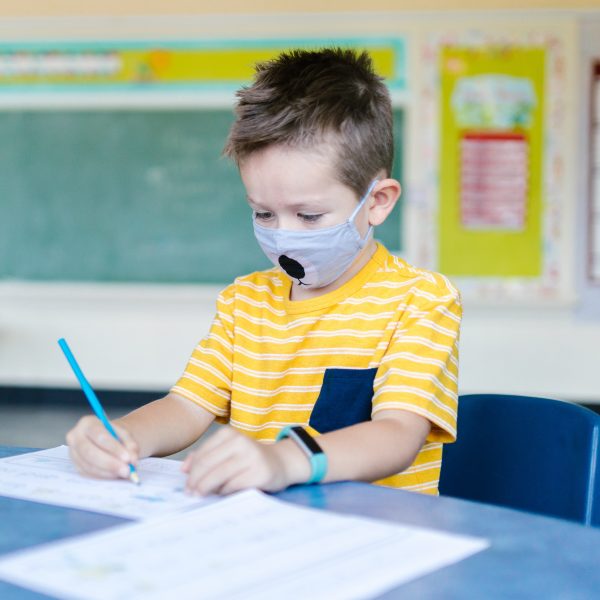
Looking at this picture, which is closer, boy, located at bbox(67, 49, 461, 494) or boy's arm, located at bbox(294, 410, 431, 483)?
boy's arm, located at bbox(294, 410, 431, 483)

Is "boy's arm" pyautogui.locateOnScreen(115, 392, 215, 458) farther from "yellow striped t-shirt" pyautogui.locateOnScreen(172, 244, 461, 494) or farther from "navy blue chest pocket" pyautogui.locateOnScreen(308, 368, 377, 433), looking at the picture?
"navy blue chest pocket" pyautogui.locateOnScreen(308, 368, 377, 433)

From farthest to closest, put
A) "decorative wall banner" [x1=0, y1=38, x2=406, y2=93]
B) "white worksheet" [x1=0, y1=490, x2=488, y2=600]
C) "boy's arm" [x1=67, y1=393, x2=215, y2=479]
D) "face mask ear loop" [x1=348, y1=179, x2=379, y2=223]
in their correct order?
"decorative wall banner" [x1=0, y1=38, x2=406, y2=93] → "face mask ear loop" [x1=348, y1=179, x2=379, y2=223] → "boy's arm" [x1=67, y1=393, x2=215, y2=479] → "white worksheet" [x1=0, y1=490, x2=488, y2=600]

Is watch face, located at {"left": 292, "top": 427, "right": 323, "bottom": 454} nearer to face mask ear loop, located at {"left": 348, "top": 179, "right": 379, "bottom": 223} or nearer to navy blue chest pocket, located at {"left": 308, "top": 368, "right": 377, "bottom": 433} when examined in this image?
navy blue chest pocket, located at {"left": 308, "top": 368, "right": 377, "bottom": 433}

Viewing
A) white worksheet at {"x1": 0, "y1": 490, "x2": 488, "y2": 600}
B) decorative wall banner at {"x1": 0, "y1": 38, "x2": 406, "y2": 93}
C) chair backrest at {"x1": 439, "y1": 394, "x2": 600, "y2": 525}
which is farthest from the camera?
decorative wall banner at {"x1": 0, "y1": 38, "x2": 406, "y2": 93}

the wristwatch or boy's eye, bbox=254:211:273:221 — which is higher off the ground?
boy's eye, bbox=254:211:273:221

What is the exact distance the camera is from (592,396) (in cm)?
426

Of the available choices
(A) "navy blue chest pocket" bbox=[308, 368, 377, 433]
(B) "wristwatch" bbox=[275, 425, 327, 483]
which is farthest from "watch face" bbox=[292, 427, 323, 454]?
(A) "navy blue chest pocket" bbox=[308, 368, 377, 433]

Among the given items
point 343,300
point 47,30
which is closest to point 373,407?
point 343,300

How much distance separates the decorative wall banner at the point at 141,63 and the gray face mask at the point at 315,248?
10.4ft

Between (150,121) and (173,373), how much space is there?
1201mm

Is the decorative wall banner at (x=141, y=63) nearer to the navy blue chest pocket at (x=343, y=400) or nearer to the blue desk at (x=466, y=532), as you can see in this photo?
the navy blue chest pocket at (x=343, y=400)

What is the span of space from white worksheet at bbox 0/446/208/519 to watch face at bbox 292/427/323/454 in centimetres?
11

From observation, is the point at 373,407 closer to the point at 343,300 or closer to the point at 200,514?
the point at 343,300

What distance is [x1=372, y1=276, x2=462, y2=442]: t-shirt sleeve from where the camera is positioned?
0.99 metres
